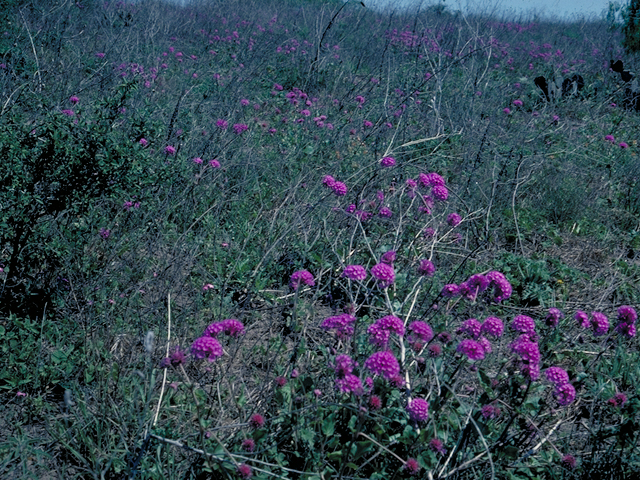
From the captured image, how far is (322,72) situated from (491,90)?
2.27 metres

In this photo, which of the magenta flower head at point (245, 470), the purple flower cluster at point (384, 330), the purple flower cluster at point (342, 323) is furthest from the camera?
the purple flower cluster at point (342, 323)

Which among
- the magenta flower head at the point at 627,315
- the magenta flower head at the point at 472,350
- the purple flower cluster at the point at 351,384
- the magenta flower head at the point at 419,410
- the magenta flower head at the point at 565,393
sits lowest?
the magenta flower head at the point at 419,410

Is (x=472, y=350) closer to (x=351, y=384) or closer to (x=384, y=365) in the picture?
(x=384, y=365)

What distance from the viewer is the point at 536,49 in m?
11.3

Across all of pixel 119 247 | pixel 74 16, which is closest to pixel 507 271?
pixel 119 247

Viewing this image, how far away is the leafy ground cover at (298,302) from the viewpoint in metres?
1.80

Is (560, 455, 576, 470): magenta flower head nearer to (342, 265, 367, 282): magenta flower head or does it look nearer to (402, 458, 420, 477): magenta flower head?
(402, 458, 420, 477): magenta flower head

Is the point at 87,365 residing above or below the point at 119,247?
below

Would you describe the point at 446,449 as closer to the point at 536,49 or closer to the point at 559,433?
the point at 559,433

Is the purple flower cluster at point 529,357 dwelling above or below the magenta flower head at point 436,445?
above

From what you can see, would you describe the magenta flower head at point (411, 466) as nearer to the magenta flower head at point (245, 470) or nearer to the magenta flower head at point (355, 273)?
the magenta flower head at point (245, 470)

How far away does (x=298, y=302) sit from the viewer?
117 inches

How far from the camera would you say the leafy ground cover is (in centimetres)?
180

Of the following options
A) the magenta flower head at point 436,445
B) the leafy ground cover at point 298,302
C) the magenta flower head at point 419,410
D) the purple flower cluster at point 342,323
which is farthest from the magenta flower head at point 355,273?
the magenta flower head at point 436,445
